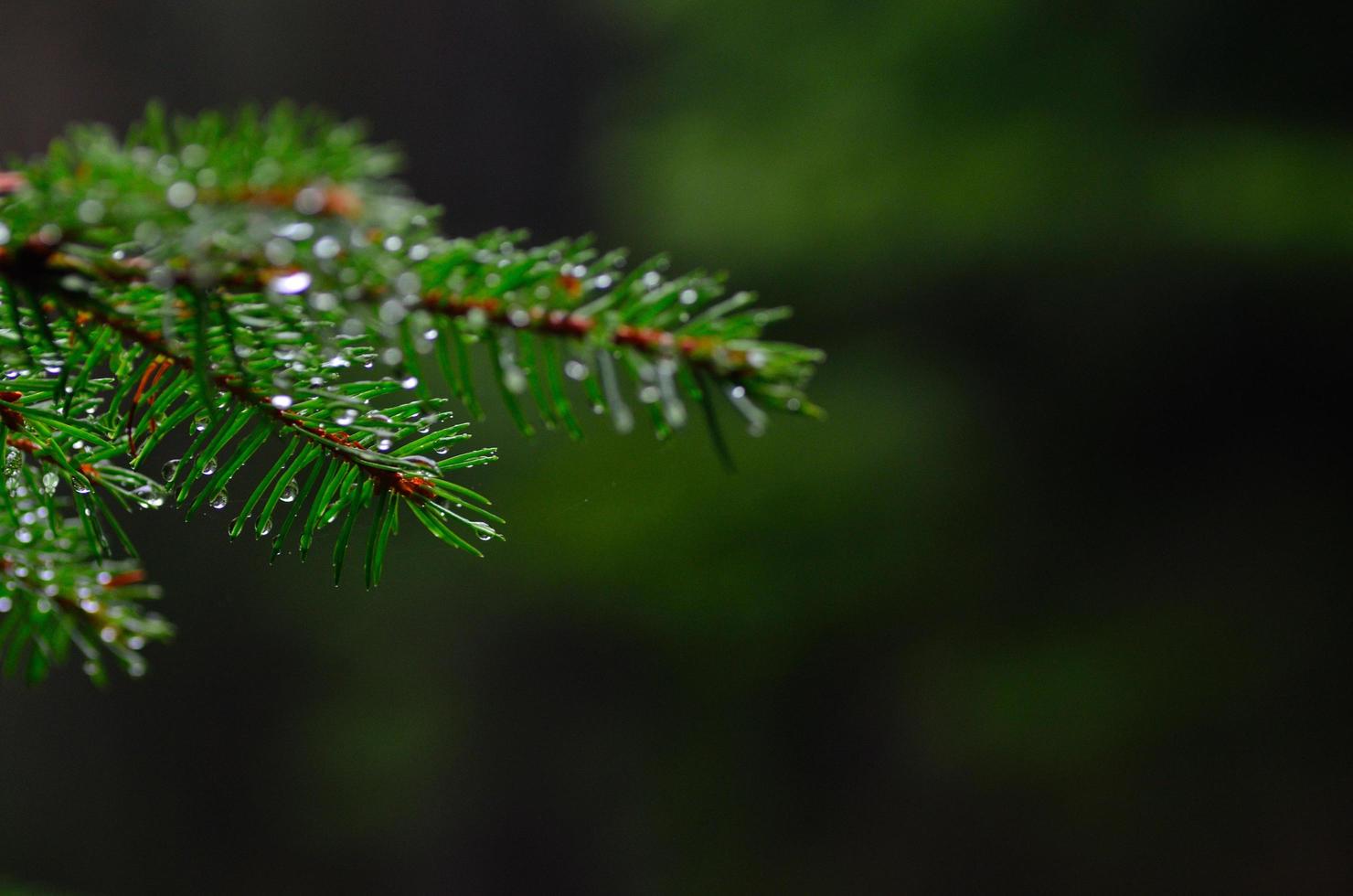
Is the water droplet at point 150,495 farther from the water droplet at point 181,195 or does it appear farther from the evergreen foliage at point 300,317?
the water droplet at point 181,195

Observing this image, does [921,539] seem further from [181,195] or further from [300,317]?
[181,195]

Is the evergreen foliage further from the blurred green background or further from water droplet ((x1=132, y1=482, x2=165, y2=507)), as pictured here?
the blurred green background

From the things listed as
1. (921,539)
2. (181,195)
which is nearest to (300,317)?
(181,195)

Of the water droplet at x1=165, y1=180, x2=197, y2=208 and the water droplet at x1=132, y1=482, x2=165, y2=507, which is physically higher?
the water droplet at x1=165, y1=180, x2=197, y2=208

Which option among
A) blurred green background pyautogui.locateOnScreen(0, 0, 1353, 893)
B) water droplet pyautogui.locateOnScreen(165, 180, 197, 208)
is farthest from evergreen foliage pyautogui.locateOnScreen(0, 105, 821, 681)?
blurred green background pyautogui.locateOnScreen(0, 0, 1353, 893)

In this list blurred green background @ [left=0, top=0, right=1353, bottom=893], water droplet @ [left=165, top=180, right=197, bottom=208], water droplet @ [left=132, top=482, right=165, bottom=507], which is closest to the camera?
water droplet @ [left=165, top=180, right=197, bottom=208]
